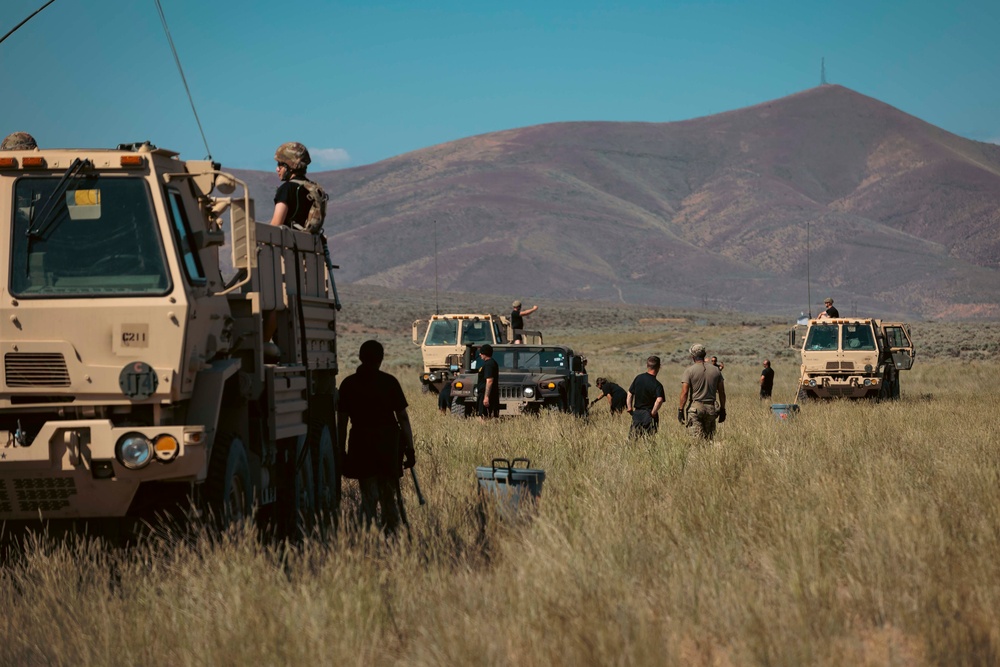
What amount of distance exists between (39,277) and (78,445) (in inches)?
44.8

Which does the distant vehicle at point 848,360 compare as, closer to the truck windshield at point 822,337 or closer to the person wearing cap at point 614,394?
the truck windshield at point 822,337

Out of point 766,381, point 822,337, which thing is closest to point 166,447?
point 766,381

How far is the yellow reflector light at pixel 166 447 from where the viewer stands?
7.99 m

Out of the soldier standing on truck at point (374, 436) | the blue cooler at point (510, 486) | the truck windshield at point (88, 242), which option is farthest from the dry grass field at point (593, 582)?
the truck windshield at point (88, 242)

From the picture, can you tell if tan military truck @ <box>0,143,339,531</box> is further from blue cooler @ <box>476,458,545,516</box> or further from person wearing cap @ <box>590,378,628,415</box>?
person wearing cap @ <box>590,378,628,415</box>

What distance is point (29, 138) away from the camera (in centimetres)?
974

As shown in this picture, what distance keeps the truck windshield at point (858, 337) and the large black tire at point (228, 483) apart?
2354 cm

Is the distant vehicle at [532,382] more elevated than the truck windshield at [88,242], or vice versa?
the truck windshield at [88,242]

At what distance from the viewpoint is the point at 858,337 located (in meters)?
31.1

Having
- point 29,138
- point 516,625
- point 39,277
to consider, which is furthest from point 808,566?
point 29,138

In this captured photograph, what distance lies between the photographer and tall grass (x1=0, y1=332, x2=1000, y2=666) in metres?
6.42

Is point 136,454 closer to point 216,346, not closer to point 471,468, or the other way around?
point 216,346

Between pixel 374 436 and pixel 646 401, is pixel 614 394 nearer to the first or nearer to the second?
pixel 646 401

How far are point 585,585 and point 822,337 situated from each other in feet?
82.1
